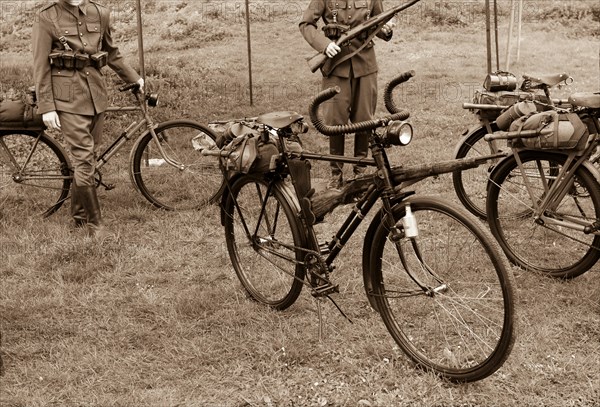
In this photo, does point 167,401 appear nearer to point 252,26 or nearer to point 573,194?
point 573,194

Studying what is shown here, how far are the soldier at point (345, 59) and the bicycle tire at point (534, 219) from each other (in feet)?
4.49

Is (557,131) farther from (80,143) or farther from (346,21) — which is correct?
(80,143)

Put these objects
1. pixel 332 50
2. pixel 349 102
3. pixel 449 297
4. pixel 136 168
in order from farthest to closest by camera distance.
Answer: pixel 136 168 → pixel 349 102 → pixel 332 50 → pixel 449 297

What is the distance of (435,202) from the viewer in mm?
3432

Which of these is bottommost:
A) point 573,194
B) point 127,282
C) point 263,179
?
point 127,282

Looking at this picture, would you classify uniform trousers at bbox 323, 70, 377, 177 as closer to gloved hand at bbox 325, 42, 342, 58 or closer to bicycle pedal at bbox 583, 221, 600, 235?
gloved hand at bbox 325, 42, 342, 58

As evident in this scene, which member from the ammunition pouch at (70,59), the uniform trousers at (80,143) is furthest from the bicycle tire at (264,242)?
the ammunition pouch at (70,59)

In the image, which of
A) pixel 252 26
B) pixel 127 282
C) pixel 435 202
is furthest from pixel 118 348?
pixel 252 26

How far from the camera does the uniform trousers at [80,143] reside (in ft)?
19.4

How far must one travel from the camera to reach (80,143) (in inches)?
235

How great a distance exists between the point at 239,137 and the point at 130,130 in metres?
2.49

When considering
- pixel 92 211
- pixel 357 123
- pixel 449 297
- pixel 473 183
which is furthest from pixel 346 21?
pixel 449 297

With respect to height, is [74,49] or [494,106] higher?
[74,49]

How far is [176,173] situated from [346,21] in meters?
2.41
